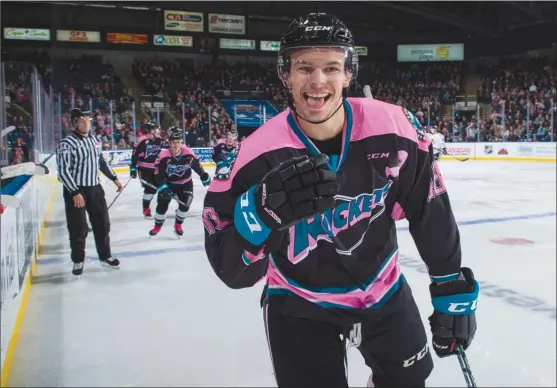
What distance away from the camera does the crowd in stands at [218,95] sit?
2086mm

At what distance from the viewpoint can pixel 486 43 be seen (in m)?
5.21

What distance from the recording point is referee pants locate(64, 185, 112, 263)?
2859 mm

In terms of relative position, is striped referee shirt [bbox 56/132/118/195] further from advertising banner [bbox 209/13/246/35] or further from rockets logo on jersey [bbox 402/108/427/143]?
rockets logo on jersey [bbox 402/108/427/143]

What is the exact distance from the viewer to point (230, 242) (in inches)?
30.3

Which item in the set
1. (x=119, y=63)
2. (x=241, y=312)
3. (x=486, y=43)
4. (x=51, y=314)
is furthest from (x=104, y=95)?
(x=486, y=43)

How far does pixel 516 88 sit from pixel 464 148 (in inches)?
61.0

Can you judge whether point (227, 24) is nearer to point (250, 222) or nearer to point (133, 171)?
point (133, 171)

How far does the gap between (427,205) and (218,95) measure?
2.90 metres

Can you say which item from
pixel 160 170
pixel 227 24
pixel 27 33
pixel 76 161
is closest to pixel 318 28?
pixel 76 161

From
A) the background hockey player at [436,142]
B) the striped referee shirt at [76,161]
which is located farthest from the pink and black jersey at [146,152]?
the background hockey player at [436,142]

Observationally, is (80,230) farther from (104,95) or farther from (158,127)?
(104,95)

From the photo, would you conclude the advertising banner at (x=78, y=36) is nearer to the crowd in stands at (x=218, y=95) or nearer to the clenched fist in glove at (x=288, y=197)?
the crowd in stands at (x=218, y=95)

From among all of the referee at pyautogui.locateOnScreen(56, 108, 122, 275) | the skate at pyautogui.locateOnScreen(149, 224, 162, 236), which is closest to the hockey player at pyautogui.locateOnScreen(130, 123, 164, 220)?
the skate at pyautogui.locateOnScreen(149, 224, 162, 236)

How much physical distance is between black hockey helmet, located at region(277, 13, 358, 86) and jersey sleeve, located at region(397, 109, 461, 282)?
0.16 metres
